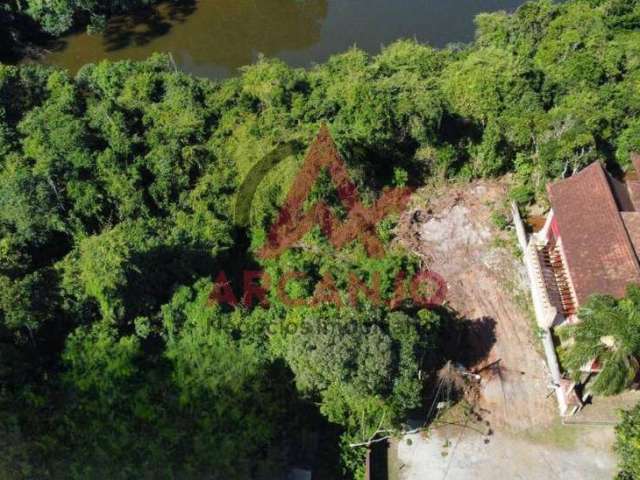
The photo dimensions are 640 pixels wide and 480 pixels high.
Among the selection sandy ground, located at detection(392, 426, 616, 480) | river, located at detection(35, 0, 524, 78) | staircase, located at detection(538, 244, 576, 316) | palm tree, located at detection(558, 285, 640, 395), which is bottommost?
sandy ground, located at detection(392, 426, 616, 480)

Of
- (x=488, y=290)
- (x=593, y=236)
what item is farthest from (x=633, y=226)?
(x=488, y=290)

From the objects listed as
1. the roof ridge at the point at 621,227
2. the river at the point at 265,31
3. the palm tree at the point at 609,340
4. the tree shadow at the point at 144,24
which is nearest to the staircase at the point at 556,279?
the roof ridge at the point at 621,227

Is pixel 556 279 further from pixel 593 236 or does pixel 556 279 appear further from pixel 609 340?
pixel 609 340

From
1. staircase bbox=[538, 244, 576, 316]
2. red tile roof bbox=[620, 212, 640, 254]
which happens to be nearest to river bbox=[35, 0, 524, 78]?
staircase bbox=[538, 244, 576, 316]

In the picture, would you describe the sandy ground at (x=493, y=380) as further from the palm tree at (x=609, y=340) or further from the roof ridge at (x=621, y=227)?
the roof ridge at (x=621, y=227)

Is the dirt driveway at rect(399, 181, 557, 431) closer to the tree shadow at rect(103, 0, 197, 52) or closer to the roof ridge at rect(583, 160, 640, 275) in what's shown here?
A: the roof ridge at rect(583, 160, 640, 275)

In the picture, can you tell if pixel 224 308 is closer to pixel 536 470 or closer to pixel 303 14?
pixel 536 470
